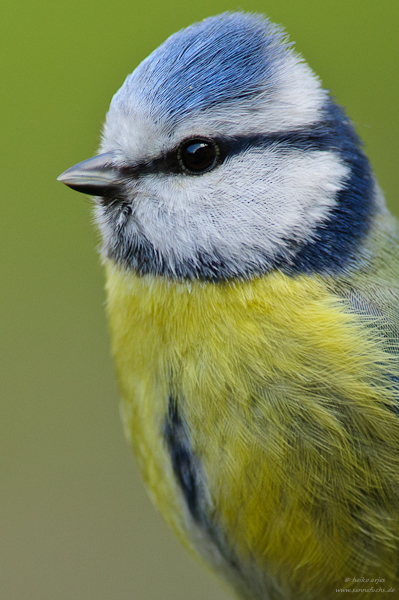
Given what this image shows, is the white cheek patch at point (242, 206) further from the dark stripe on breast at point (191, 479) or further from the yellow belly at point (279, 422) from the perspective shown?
the dark stripe on breast at point (191, 479)

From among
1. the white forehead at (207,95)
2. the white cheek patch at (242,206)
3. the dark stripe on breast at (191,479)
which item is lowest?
the dark stripe on breast at (191,479)

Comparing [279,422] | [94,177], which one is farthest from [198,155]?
[279,422]

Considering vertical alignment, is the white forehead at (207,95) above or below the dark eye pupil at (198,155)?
above

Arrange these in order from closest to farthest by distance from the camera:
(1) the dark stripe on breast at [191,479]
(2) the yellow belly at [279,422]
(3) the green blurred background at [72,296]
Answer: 1. (2) the yellow belly at [279,422]
2. (1) the dark stripe on breast at [191,479]
3. (3) the green blurred background at [72,296]

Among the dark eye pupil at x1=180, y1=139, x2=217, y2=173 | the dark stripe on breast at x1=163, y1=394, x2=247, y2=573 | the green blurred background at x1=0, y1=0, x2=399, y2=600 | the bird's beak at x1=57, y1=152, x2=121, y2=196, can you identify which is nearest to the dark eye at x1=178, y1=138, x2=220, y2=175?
the dark eye pupil at x1=180, y1=139, x2=217, y2=173

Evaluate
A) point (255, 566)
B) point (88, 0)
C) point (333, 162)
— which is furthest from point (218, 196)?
point (88, 0)

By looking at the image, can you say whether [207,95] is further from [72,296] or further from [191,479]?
[72,296]

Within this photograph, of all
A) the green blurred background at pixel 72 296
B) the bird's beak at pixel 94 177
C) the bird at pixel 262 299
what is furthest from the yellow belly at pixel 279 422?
the green blurred background at pixel 72 296

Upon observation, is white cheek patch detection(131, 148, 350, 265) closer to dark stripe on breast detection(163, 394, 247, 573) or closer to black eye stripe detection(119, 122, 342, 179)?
black eye stripe detection(119, 122, 342, 179)

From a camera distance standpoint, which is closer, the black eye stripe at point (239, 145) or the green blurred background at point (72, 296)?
the black eye stripe at point (239, 145)
